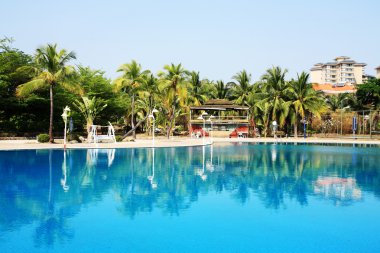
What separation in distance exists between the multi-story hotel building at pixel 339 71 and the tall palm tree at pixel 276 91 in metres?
92.8

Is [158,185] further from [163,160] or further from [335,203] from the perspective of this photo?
[163,160]

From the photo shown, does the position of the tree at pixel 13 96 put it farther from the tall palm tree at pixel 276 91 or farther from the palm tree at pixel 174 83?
the tall palm tree at pixel 276 91

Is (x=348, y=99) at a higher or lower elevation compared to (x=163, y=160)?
higher

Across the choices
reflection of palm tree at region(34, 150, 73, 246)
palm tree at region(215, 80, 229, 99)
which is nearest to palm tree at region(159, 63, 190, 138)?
palm tree at region(215, 80, 229, 99)

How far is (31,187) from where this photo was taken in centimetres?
1366

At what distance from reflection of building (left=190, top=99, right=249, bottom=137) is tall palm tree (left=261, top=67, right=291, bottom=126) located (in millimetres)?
3524

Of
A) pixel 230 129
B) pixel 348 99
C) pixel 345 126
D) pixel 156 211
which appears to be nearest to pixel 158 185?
pixel 156 211

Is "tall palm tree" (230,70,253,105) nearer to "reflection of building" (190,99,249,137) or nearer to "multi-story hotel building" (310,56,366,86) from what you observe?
"reflection of building" (190,99,249,137)

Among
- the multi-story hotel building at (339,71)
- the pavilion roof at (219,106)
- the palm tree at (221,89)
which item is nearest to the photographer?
the pavilion roof at (219,106)

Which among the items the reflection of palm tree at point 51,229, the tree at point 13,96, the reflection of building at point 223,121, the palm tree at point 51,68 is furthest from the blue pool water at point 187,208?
the reflection of building at point 223,121

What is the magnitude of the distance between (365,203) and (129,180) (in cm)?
833

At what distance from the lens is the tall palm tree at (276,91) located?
48594 millimetres

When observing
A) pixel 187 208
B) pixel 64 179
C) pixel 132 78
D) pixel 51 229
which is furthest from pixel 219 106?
pixel 51 229

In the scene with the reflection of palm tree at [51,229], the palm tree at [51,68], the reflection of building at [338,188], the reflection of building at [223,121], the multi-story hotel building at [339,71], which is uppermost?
the multi-story hotel building at [339,71]
